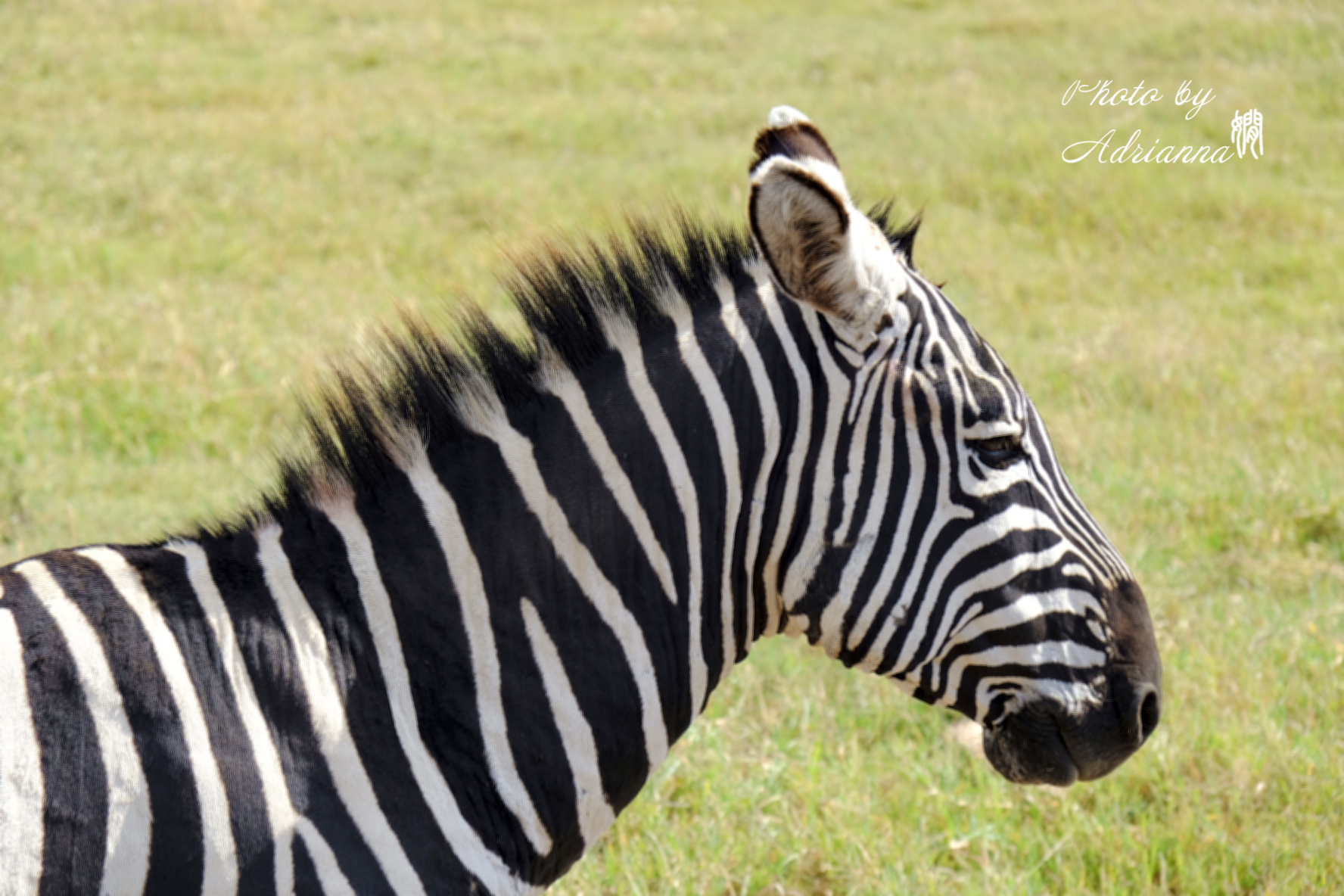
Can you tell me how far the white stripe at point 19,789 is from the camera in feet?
5.86

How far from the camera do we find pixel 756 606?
2346 mm

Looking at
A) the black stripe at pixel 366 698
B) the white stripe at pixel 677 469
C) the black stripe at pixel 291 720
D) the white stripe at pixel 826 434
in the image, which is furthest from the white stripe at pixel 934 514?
the black stripe at pixel 291 720

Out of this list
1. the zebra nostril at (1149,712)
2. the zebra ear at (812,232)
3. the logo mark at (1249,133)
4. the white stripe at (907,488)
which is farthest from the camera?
the logo mark at (1249,133)

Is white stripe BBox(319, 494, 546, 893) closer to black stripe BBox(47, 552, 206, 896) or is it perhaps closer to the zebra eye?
black stripe BBox(47, 552, 206, 896)

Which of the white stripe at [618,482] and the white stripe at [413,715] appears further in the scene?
the white stripe at [618,482]

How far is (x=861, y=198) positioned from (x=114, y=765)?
256 centimetres

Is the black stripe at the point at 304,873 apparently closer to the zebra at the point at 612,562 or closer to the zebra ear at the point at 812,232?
the zebra at the point at 612,562

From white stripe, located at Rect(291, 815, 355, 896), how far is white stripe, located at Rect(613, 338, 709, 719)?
73cm

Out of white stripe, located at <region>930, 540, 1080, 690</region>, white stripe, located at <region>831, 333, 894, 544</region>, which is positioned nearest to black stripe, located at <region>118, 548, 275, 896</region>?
white stripe, located at <region>831, 333, 894, 544</region>

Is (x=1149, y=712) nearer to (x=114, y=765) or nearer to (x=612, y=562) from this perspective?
(x=612, y=562)

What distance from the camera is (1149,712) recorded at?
7.75ft

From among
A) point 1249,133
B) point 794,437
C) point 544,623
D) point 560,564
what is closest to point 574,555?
point 560,564

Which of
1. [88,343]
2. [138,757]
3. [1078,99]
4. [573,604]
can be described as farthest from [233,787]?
[1078,99]

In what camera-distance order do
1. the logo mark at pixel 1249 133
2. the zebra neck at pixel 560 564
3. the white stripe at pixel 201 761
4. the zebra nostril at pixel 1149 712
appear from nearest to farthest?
the white stripe at pixel 201 761 → the zebra neck at pixel 560 564 → the zebra nostril at pixel 1149 712 → the logo mark at pixel 1249 133
